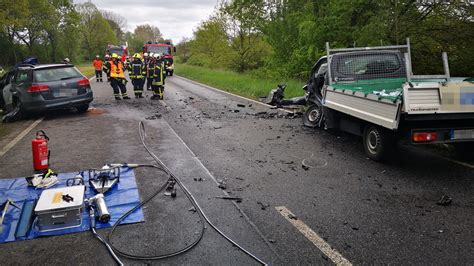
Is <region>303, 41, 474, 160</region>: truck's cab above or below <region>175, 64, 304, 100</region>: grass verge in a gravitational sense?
above

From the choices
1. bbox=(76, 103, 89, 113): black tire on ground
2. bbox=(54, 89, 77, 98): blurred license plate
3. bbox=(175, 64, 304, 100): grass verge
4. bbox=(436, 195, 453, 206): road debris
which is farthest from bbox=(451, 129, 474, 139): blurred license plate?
bbox=(76, 103, 89, 113): black tire on ground

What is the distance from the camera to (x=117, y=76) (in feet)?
47.9

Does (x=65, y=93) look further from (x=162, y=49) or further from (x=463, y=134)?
(x=162, y=49)

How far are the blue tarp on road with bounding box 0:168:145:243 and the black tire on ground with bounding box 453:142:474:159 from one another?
17.5 feet

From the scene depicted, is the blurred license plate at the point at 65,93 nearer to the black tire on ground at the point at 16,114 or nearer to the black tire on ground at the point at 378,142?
the black tire on ground at the point at 16,114

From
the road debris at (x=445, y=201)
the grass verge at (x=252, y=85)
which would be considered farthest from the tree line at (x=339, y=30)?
the road debris at (x=445, y=201)

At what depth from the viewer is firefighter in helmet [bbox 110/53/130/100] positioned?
562 inches

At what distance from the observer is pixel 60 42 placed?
5550cm

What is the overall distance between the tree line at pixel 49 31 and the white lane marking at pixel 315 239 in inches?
991

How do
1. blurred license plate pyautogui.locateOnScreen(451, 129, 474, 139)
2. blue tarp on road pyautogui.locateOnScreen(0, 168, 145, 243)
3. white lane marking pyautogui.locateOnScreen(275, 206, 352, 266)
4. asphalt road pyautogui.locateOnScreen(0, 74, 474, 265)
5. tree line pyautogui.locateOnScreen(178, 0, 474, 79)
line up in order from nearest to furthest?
white lane marking pyautogui.locateOnScreen(275, 206, 352, 266), asphalt road pyautogui.locateOnScreen(0, 74, 474, 265), blue tarp on road pyautogui.locateOnScreen(0, 168, 145, 243), blurred license plate pyautogui.locateOnScreen(451, 129, 474, 139), tree line pyautogui.locateOnScreen(178, 0, 474, 79)

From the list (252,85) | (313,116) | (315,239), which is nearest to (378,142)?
(315,239)

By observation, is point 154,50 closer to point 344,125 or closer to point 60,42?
point 344,125

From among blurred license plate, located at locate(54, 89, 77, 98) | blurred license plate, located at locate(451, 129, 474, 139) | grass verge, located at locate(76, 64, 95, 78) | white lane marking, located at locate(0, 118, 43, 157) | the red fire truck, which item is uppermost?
the red fire truck

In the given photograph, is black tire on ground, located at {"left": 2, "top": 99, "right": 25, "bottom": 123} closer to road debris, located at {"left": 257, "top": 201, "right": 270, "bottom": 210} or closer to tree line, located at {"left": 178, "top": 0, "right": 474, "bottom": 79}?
road debris, located at {"left": 257, "top": 201, "right": 270, "bottom": 210}
